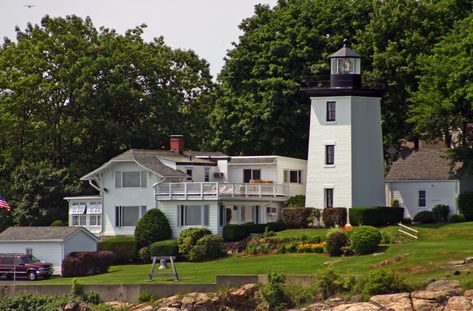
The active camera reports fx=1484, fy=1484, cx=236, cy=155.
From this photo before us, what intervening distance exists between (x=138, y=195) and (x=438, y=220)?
16.9m

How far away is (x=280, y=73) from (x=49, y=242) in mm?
20703

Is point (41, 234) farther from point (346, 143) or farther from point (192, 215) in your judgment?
point (346, 143)

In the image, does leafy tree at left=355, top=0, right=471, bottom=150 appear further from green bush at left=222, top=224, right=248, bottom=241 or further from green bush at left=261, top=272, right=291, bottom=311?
green bush at left=261, top=272, right=291, bottom=311

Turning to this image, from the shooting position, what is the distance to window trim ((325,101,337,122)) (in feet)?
271

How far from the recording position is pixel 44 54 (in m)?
94.6

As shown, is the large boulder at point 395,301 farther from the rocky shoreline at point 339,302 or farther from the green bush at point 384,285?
the green bush at point 384,285

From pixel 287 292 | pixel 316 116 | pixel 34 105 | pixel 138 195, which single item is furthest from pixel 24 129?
pixel 287 292

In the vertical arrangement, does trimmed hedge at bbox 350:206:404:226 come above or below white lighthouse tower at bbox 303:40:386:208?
below

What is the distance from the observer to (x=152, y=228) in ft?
265

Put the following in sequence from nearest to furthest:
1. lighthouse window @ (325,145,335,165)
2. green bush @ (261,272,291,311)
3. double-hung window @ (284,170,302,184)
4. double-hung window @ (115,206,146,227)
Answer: green bush @ (261,272,291,311) → lighthouse window @ (325,145,335,165) → double-hung window @ (115,206,146,227) → double-hung window @ (284,170,302,184)

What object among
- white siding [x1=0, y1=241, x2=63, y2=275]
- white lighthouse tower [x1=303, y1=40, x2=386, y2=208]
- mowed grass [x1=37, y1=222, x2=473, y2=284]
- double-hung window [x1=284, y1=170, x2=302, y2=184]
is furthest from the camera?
double-hung window [x1=284, y1=170, x2=302, y2=184]

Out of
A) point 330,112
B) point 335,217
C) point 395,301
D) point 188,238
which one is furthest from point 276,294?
point 330,112

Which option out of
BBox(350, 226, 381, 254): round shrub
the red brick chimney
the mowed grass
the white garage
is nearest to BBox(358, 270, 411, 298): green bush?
the mowed grass

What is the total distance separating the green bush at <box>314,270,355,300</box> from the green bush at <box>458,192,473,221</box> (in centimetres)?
2032
